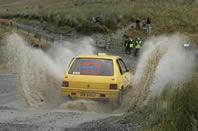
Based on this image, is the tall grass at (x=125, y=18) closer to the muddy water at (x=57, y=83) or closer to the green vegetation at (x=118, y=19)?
the green vegetation at (x=118, y=19)

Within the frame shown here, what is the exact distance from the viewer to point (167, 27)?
47594mm

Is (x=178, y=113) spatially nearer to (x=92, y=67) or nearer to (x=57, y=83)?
(x=92, y=67)

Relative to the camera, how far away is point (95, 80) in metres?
12.3

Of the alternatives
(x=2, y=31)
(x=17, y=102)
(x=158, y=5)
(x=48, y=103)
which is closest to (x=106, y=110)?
(x=48, y=103)

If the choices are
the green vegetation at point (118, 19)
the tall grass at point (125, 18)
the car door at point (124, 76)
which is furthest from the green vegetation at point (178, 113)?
the tall grass at point (125, 18)

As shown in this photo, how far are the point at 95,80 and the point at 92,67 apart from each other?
1.86 feet

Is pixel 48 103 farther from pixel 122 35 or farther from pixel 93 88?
pixel 122 35

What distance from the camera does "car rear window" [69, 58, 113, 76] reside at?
12602mm

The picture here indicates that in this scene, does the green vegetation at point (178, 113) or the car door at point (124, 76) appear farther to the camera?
the car door at point (124, 76)

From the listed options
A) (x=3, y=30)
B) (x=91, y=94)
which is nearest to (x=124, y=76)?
(x=91, y=94)

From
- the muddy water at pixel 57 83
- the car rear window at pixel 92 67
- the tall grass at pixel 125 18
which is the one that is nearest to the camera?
the muddy water at pixel 57 83

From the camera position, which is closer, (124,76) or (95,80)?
(95,80)

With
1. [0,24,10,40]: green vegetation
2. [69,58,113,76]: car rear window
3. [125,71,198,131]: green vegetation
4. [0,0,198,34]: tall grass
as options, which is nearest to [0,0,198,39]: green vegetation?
[0,0,198,34]: tall grass

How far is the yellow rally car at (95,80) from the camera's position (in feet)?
40.1
